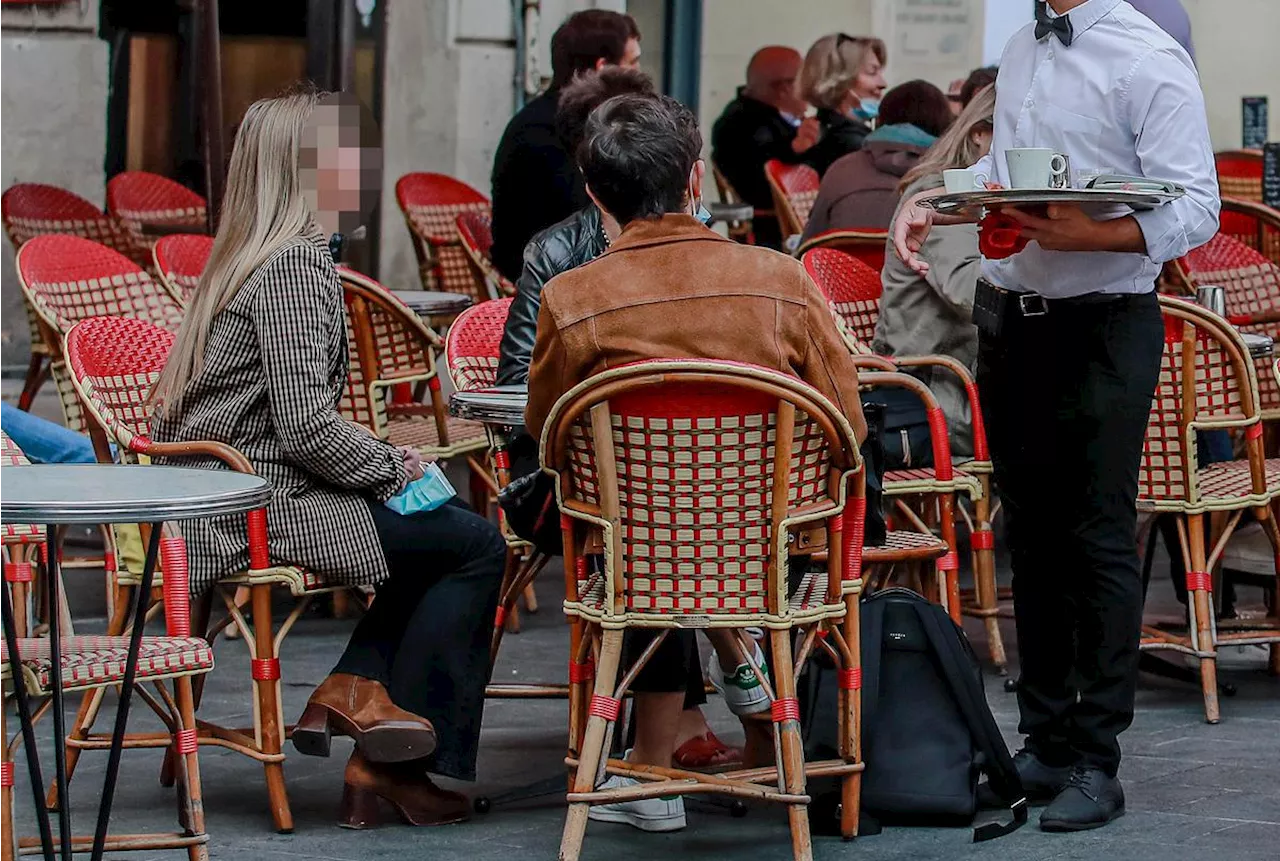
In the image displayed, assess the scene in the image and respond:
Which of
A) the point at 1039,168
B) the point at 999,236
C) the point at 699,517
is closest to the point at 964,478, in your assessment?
the point at 999,236

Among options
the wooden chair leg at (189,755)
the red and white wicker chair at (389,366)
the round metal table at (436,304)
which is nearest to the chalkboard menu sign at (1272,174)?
the round metal table at (436,304)

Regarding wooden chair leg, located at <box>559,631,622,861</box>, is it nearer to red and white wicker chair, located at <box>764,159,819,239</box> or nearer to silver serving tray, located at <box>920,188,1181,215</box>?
silver serving tray, located at <box>920,188,1181,215</box>

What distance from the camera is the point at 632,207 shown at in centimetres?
397

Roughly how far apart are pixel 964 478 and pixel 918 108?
7.94 feet

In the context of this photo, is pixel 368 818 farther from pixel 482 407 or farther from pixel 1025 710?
pixel 1025 710

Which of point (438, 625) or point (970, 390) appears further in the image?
point (970, 390)

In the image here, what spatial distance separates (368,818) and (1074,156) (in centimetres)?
188

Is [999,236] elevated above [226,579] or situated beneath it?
elevated above

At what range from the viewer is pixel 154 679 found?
3.74 m

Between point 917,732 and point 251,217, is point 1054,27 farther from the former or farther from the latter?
point 251,217

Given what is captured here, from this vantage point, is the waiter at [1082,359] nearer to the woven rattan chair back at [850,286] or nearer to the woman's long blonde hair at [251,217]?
the woman's long blonde hair at [251,217]

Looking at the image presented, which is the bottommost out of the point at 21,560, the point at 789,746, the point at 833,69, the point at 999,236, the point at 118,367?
the point at 789,746

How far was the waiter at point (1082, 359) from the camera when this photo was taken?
13.3 ft

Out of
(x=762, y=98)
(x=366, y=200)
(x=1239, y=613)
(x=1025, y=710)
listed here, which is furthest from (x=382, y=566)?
(x=762, y=98)
